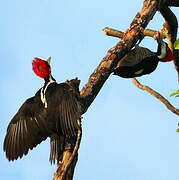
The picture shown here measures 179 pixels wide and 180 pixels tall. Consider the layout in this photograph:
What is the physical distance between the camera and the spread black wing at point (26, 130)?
18.3ft

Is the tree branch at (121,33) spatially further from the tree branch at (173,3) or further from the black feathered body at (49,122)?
the black feathered body at (49,122)

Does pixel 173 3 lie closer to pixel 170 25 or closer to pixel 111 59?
pixel 170 25

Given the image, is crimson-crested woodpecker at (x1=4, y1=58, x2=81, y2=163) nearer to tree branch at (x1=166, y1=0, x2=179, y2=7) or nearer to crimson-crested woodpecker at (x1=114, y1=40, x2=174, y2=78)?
tree branch at (x1=166, y1=0, x2=179, y2=7)

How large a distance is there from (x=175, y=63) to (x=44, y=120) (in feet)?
6.15

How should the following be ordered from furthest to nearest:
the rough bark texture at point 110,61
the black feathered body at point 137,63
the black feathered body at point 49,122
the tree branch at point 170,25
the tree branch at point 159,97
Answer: the black feathered body at point 137,63 → the tree branch at point 159,97 → the tree branch at point 170,25 → the rough bark texture at point 110,61 → the black feathered body at point 49,122

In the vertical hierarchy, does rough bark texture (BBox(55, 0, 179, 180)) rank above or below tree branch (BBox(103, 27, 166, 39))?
below

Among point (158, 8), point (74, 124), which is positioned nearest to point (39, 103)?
point (74, 124)

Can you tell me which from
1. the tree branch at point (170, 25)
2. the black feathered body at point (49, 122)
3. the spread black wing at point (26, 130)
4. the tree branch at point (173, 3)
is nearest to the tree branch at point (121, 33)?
the tree branch at point (170, 25)

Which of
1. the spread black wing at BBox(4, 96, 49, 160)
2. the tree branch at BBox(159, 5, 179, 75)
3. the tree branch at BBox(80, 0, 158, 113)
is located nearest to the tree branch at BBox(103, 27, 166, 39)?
the tree branch at BBox(159, 5, 179, 75)

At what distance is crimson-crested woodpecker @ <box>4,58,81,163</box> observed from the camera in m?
5.25

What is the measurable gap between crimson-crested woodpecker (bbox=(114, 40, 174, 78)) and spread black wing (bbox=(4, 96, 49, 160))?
2033 millimetres

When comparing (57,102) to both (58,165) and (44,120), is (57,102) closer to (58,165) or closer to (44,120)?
(44,120)

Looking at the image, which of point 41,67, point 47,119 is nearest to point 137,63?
point 41,67

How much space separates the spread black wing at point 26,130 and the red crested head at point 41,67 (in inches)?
9.9
